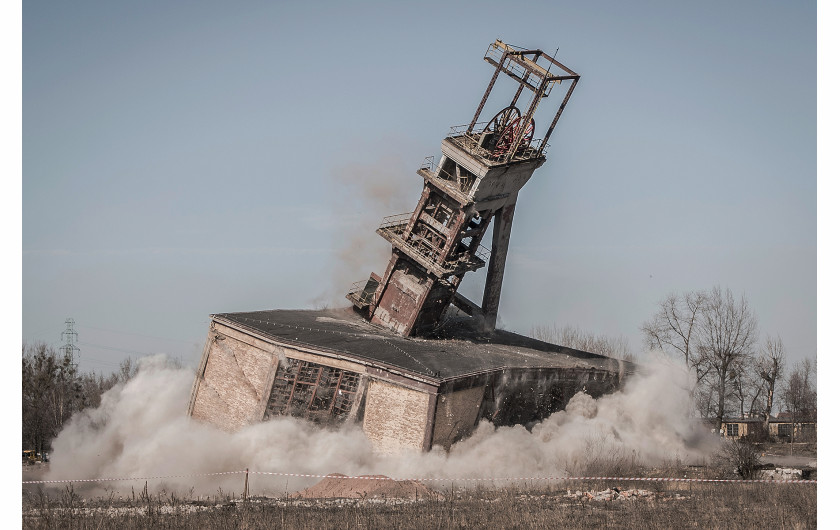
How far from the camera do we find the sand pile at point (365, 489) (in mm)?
25969

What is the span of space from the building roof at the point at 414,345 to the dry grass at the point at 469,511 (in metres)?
5.89

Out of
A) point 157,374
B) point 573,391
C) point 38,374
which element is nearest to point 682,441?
point 573,391

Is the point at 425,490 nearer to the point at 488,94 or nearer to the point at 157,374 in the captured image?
the point at 157,374

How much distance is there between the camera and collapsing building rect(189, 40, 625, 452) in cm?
3073

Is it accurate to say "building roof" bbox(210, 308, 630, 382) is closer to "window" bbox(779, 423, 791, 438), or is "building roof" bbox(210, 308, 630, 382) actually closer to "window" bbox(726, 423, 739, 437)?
"window" bbox(726, 423, 739, 437)

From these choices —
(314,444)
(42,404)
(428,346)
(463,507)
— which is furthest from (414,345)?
(42,404)

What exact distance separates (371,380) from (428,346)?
575 centimetres

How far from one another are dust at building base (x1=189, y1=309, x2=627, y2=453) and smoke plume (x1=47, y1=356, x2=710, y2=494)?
576 mm

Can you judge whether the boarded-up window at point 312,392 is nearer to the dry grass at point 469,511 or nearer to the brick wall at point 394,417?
the brick wall at point 394,417

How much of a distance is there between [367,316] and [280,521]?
20674 millimetres

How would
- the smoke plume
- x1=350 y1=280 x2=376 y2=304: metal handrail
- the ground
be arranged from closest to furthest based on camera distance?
the ground, the smoke plume, x1=350 y1=280 x2=376 y2=304: metal handrail

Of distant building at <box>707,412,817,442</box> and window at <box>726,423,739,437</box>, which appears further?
window at <box>726,423,739,437</box>

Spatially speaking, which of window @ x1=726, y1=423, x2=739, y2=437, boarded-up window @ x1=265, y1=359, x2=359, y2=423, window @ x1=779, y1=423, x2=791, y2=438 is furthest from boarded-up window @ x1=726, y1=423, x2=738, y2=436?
boarded-up window @ x1=265, y1=359, x2=359, y2=423

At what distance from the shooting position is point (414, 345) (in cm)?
3591
